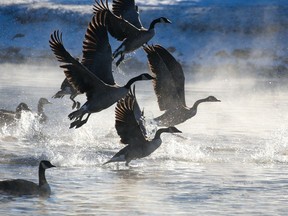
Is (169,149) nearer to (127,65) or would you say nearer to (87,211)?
(87,211)

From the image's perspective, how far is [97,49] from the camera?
14766 millimetres

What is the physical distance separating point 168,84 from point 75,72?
4002 mm

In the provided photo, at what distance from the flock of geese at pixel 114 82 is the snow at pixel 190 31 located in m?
25.1

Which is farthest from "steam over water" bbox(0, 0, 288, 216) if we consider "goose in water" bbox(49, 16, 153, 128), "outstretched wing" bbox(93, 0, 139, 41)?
"outstretched wing" bbox(93, 0, 139, 41)

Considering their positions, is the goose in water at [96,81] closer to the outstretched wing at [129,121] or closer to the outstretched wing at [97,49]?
the outstretched wing at [97,49]

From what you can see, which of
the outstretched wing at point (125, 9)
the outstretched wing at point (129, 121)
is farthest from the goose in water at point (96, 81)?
the outstretched wing at point (125, 9)

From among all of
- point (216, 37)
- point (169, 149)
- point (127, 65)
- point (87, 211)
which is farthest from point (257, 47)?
point (87, 211)

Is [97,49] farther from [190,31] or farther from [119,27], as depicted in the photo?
[190,31]

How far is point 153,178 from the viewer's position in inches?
611

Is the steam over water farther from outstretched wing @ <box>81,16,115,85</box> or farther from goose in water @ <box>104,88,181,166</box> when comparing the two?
outstretched wing @ <box>81,16,115,85</box>

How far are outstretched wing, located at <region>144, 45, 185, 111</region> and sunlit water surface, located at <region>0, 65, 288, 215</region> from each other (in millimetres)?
827

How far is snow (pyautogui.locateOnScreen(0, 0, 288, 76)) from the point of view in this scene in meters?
45.8

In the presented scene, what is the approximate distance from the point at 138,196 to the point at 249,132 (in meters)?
9.00

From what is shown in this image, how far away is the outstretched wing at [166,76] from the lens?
58.0ft
